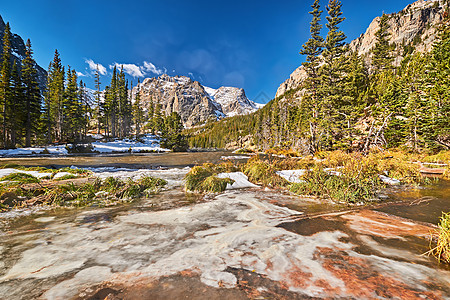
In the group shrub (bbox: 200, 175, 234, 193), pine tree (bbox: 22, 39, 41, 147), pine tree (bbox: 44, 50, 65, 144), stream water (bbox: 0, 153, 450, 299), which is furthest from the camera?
pine tree (bbox: 44, 50, 65, 144)

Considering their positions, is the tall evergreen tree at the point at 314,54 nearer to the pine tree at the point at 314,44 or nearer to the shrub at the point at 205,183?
the pine tree at the point at 314,44

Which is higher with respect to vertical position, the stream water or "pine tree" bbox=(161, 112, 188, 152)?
"pine tree" bbox=(161, 112, 188, 152)

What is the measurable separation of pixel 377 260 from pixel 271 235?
66.3 inches

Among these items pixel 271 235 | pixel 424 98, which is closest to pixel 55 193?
pixel 271 235

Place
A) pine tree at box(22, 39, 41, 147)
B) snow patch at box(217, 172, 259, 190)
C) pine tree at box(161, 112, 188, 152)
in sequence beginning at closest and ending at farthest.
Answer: snow patch at box(217, 172, 259, 190) → pine tree at box(22, 39, 41, 147) → pine tree at box(161, 112, 188, 152)

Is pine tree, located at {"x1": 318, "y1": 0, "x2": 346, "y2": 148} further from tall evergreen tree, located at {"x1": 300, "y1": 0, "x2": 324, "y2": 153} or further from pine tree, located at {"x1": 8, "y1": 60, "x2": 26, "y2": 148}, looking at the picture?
pine tree, located at {"x1": 8, "y1": 60, "x2": 26, "y2": 148}

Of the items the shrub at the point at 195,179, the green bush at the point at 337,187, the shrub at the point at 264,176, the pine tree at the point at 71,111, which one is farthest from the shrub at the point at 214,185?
the pine tree at the point at 71,111

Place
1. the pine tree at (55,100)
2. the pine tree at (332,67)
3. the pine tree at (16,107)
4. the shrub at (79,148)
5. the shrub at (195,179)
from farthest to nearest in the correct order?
the pine tree at (55,100)
the shrub at (79,148)
the pine tree at (16,107)
the pine tree at (332,67)
the shrub at (195,179)

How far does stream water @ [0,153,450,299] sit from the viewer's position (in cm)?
208

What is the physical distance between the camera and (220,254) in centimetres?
293

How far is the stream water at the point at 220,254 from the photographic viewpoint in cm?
208

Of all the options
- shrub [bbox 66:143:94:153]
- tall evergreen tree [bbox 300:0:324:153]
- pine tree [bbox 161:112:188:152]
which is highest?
tall evergreen tree [bbox 300:0:324:153]

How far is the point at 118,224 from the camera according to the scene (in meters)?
4.24

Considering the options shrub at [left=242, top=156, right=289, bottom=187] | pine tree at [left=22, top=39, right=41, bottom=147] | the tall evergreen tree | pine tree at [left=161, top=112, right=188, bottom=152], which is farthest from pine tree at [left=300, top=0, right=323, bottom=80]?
pine tree at [left=22, top=39, right=41, bottom=147]
